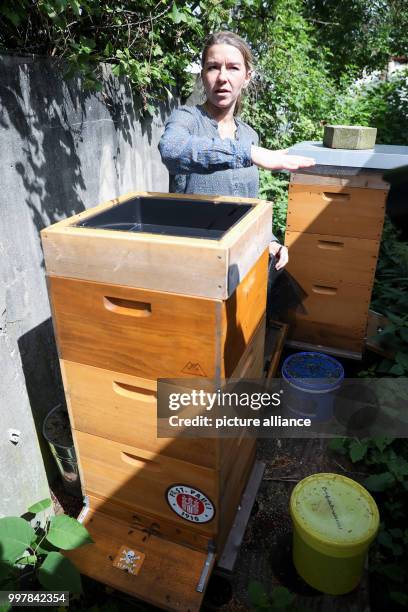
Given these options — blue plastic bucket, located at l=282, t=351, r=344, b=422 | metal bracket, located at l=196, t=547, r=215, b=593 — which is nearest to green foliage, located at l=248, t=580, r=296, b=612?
metal bracket, located at l=196, t=547, r=215, b=593

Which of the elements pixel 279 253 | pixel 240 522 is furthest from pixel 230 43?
pixel 240 522

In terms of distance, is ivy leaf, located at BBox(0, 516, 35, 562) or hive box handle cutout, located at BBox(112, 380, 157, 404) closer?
hive box handle cutout, located at BBox(112, 380, 157, 404)

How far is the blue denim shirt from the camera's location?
1521 millimetres

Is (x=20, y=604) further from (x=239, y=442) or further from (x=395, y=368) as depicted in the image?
(x=395, y=368)

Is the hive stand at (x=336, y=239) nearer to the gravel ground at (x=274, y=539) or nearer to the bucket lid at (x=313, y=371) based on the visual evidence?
the bucket lid at (x=313, y=371)

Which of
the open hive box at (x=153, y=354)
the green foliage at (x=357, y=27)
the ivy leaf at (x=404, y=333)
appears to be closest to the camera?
the open hive box at (x=153, y=354)

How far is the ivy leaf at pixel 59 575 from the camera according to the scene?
1451 millimetres

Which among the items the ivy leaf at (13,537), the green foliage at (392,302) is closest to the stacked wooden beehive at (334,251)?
the green foliage at (392,302)

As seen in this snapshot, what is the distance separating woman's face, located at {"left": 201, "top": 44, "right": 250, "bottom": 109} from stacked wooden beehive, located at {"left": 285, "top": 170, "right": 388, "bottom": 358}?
3.04ft

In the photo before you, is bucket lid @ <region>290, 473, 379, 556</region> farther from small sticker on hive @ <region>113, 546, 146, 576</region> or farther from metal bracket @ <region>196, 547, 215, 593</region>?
small sticker on hive @ <region>113, 546, 146, 576</region>

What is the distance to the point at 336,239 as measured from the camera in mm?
2721

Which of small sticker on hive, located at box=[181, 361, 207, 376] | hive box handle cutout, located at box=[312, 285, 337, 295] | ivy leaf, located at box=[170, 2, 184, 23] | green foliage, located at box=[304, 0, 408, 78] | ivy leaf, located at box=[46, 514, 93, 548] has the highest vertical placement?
green foliage, located at box=[304, 0, 408, 78]

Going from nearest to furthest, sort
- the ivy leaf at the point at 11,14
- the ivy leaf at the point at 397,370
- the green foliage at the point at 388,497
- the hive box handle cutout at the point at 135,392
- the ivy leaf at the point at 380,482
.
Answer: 1. the hive box handle cutout at the point at 135,392
2. the ivy leaf at the point at 11,14
3. the green foliage at the point at 388,497
4. the ivy leaf at the point at 380,482
5. the ivy leaf at the point at 397,370

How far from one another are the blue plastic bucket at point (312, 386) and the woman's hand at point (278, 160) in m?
1.41
